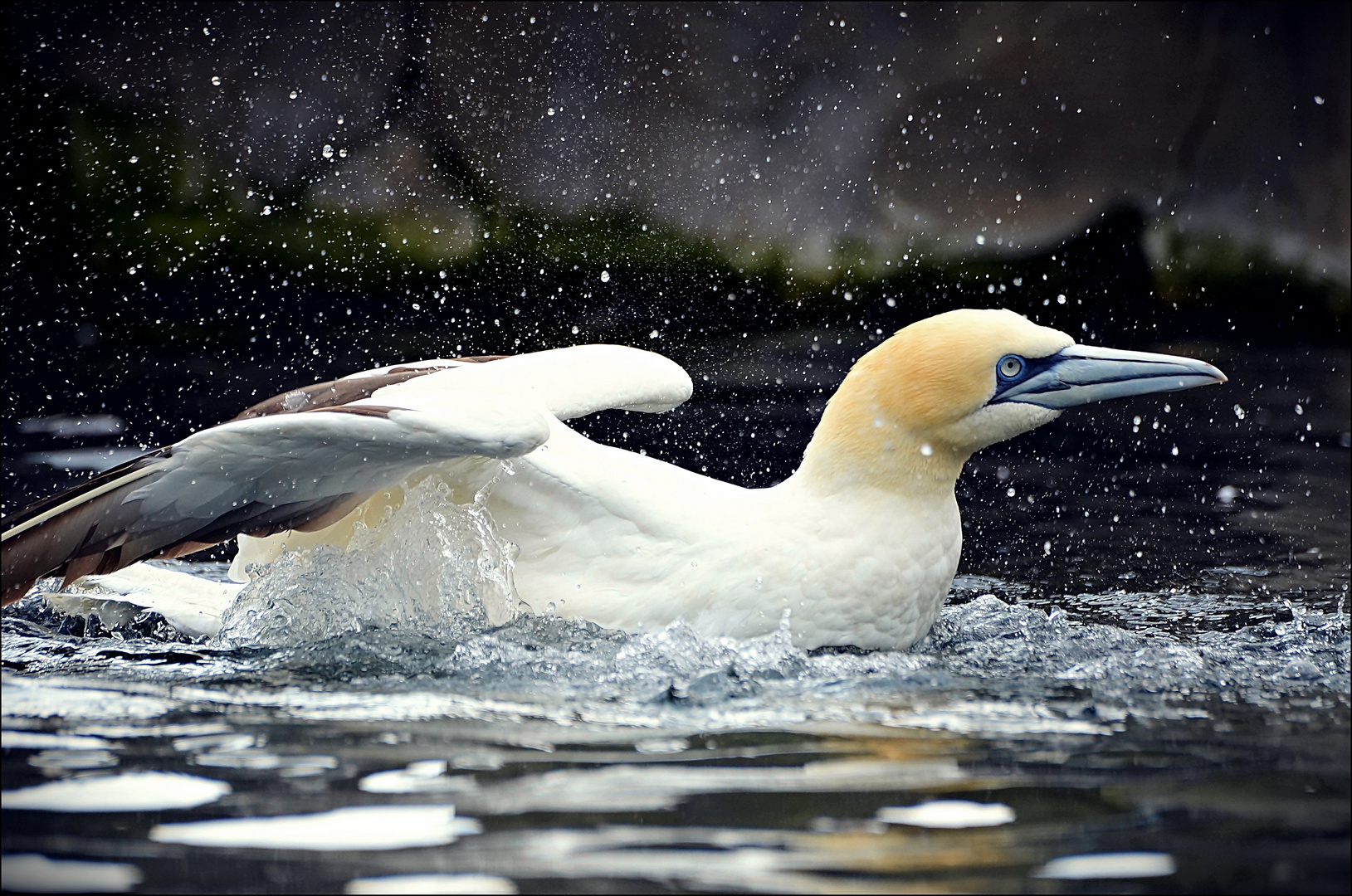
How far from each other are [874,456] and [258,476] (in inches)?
69.3

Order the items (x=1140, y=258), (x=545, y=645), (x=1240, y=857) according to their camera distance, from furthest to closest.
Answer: (x=1140, y=258)
(x=545, y=645)
(x=1240, y=857)

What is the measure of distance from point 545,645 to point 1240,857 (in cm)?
208

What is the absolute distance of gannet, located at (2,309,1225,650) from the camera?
4.24 metres

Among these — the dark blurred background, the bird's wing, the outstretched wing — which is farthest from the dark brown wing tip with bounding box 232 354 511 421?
the dark blurred background

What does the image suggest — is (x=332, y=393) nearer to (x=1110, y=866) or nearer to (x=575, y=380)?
(x=575, y=380)

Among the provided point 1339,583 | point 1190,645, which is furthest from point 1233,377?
point 1190,645

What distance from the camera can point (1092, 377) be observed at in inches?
182

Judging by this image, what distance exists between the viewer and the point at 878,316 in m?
12.6

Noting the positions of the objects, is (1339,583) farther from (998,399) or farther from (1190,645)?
(998,399)

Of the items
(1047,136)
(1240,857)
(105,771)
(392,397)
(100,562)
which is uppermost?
(1047,136)

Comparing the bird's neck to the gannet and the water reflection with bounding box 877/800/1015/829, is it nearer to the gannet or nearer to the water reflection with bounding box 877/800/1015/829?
the gannet

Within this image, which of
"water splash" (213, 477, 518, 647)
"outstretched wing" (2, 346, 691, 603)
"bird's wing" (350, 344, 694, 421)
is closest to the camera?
"outstretched wing" (2, 346, 691, 603)

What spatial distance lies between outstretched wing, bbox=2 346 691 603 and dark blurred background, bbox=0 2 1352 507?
766cm

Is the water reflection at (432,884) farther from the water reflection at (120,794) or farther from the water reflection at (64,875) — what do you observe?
the water reflection at (120,794)
